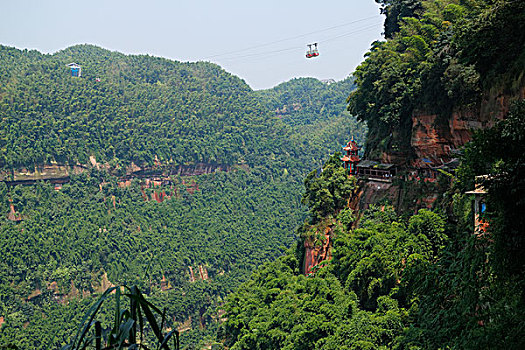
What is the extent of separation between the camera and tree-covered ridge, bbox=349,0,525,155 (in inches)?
640

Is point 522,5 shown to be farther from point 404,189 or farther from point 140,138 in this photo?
point 140,138

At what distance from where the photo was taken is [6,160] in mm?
57906

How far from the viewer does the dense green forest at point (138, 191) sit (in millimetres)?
51812

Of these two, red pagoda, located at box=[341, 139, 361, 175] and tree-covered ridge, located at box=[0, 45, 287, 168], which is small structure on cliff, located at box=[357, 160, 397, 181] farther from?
tree-covered ridge, located at box=[0, 45, 287, 168]

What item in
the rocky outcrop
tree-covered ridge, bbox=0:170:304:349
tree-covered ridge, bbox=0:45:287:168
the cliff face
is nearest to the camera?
the cliff face

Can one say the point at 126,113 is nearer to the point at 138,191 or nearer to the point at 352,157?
the point at 138,191

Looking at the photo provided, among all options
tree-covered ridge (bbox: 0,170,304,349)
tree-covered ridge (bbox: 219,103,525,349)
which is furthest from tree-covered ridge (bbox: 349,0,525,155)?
tree-covered ridge (bbox: 0,170,304,349)

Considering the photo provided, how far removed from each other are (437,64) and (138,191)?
5430 centimetres

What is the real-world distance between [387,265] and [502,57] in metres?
8.15

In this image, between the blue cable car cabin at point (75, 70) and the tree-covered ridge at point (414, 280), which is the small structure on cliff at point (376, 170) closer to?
the tree-covered ridge at point (414, 280)

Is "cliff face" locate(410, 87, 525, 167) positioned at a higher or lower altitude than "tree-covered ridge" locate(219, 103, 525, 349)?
higher

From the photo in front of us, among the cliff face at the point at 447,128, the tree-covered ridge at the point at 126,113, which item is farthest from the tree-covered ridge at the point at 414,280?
the tree-covered ridge at the point at 126,113

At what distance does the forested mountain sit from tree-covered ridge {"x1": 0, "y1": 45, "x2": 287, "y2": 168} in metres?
41.2

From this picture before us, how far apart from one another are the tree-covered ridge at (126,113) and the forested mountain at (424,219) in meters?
41.2
